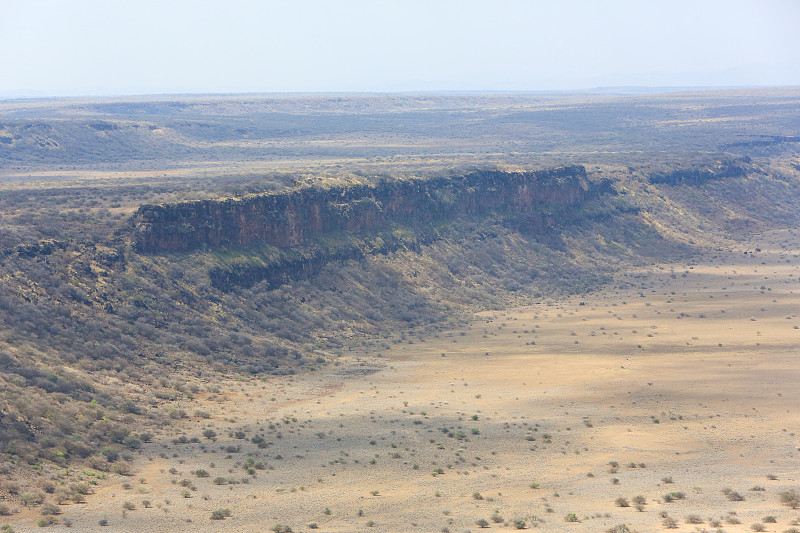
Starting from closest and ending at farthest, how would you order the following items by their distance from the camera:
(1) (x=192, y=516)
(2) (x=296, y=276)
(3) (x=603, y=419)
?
(1) (x=192, y=516) → (3) (x=603, y=419) → (2) (x=296, y=276)

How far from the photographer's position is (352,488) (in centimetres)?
2684

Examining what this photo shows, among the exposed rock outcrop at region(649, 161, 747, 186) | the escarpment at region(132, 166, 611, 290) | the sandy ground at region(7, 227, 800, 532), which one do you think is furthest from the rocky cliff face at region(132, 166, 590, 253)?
the exposed rock outcrop at region(649, 161, 747, 186)

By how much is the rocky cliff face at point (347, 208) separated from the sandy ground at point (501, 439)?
13239 mm

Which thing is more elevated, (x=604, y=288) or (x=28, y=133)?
(x=28, y=133)

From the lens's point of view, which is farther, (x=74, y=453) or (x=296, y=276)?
(x=296, y=276)

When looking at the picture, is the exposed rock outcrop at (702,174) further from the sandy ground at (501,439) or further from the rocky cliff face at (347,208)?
the sandy ground at (501,439)

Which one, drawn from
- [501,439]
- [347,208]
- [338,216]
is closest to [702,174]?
[347,208]

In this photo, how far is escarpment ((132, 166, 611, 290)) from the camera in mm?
51281

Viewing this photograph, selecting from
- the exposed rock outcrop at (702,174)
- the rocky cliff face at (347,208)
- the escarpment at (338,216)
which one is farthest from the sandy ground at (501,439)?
the exposed rock outcrop at (702,174)

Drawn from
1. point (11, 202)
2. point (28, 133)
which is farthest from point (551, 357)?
point (28, 133)

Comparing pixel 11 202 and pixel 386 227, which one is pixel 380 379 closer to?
pixel 386 227

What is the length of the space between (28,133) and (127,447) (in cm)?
11704

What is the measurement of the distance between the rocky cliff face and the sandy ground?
13.2 m

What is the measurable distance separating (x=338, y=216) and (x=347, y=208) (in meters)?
1.26
